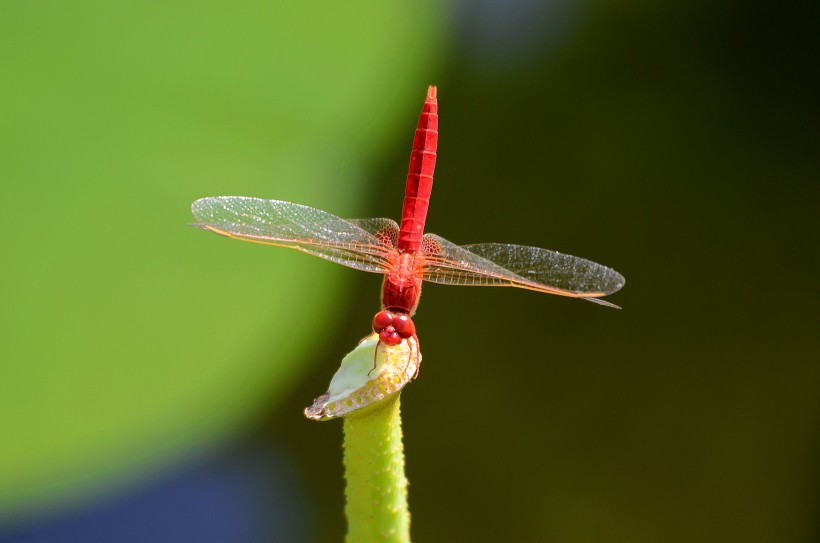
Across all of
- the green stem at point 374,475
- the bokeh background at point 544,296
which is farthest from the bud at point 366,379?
the bokeh background at point 544,296

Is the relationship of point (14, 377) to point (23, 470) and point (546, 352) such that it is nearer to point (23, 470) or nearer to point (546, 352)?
point (23, 470)

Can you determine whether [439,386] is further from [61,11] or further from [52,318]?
[61,11]

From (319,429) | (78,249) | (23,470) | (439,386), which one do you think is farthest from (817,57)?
(23,470)

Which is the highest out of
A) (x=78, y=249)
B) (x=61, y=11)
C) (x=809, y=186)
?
(x=61, y=11)

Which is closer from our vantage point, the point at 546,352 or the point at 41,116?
the point at 41,116

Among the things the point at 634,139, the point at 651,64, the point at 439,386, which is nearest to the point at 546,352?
the point at 439,386

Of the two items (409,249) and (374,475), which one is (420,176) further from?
(374,475)

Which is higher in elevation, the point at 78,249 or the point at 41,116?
the point at 41,116
